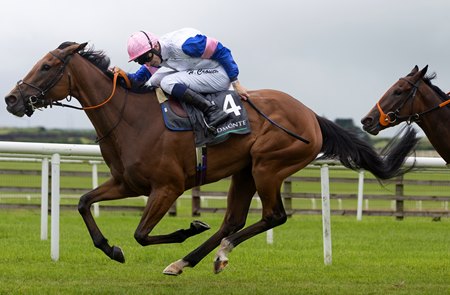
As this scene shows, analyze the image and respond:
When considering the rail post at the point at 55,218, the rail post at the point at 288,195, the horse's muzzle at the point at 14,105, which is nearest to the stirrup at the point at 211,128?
the horse's muzzle at the point at 14,105

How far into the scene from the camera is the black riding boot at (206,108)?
6.64 metres

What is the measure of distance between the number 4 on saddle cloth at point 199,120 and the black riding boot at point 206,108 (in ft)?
0.12

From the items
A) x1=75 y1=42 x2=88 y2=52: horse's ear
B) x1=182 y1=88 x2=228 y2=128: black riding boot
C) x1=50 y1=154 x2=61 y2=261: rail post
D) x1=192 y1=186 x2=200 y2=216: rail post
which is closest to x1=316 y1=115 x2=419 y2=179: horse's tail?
x1=182 y1=88 x2=228 y2=128: black riding boot

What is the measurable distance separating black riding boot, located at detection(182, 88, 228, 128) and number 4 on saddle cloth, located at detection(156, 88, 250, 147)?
1.5 inches

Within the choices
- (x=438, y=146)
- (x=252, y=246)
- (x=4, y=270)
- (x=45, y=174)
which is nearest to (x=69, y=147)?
(x=45, y=174)

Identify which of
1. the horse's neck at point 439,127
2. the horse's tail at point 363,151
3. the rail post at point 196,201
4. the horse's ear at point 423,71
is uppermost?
the horse's ear at point 423,71

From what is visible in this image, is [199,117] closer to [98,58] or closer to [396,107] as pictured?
[98,58]

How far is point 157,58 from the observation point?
6938mm

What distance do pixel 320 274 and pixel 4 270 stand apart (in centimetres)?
273

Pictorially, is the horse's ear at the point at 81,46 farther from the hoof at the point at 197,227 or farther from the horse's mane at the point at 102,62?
the hoof at the point at 197,227

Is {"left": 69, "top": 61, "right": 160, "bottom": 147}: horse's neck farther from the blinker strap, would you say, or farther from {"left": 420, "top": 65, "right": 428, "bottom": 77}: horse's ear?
{"left": 420, "top": 65, "right": 428, "bottom": 77}: horse's ear

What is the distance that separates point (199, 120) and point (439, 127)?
7.15 ft

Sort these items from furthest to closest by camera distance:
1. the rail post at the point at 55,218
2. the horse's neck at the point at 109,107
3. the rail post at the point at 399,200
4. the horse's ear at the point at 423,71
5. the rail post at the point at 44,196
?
the rail post at the point at 399,200
the rail post at the point at 44,196
the rail post at the point at 55,218
the horse's ear at the point at 423,71
the horse's neck at the point at 109,107

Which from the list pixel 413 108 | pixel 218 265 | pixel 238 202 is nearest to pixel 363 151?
pixel 413 108
